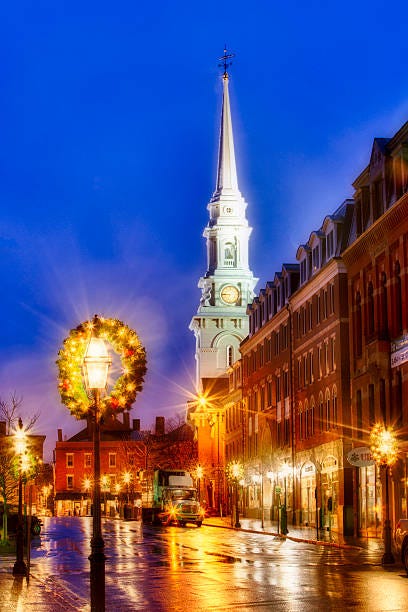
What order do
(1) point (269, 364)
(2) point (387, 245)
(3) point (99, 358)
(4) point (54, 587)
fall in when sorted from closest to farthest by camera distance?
1. (3) point (99, 358)
2. (4) point (54, 587)
3. (2) point (387, 245)
4. (1) point (269, 364)

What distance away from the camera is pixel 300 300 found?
67688 mm

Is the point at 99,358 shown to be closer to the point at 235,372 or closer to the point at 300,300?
the point at 300,300

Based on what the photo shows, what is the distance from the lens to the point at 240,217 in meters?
132

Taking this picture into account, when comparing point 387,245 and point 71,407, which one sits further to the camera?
point 387,245

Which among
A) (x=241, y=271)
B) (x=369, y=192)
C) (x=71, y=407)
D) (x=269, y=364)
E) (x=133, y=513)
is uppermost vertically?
(x=241, y=271)

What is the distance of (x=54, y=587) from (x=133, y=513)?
7349 centimetres

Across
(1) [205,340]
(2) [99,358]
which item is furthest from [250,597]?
(1) [205,340]

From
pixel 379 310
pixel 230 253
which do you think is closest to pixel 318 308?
pixel 379 310

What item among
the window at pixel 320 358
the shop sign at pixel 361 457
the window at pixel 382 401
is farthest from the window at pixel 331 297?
the shop sign at pixel 361 457

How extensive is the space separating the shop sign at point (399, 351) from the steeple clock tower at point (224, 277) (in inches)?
2899

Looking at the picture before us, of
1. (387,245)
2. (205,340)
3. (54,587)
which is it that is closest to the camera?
(54,587)

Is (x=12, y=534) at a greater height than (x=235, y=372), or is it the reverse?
(x=235, y=372)

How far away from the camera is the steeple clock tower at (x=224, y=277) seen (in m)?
127

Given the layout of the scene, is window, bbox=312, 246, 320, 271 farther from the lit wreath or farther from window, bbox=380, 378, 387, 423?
the lit wreath
